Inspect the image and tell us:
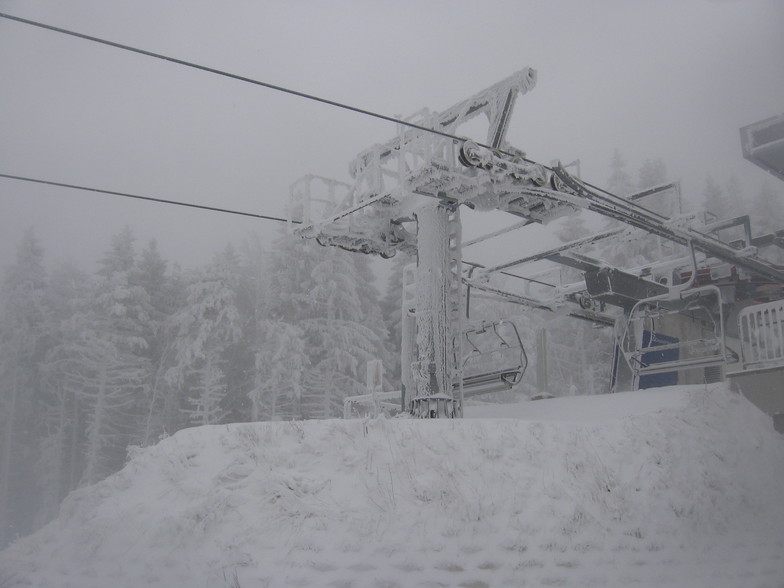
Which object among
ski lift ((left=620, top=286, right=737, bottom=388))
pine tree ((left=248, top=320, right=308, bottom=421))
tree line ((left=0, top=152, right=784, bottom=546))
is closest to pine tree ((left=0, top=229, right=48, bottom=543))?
tree line ((left=0, top=152, right=784, bottom=546))

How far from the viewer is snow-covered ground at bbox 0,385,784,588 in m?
5.75

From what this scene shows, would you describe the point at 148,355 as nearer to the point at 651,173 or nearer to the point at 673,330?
the point at 673,330

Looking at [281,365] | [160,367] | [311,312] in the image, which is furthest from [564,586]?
[160,367]

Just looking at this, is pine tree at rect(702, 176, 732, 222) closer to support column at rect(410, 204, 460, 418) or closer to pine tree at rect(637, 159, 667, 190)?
pine tree at rect(637, 159, 667, 190)

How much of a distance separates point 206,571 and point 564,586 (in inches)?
122

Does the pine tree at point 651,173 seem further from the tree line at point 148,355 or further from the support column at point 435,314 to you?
the support column at point 435,314

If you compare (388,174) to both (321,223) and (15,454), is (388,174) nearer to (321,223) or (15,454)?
(321,223)

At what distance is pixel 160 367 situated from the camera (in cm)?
2972

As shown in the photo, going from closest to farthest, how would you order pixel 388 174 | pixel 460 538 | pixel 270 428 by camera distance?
pixel 460 538 → pixel 270 428 → pixel 388 174

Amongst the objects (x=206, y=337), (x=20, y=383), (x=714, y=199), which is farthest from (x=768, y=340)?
(x=20, y=383)

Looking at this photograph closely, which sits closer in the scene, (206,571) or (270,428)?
(206,571)

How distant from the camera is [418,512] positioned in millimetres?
6207

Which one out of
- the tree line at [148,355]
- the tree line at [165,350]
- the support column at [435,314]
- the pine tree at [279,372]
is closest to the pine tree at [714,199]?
the tree line at [165,350]

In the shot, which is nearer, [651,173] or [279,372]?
[279,372]
